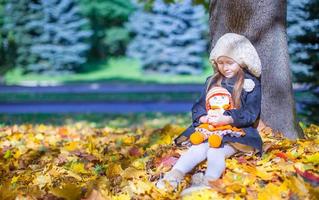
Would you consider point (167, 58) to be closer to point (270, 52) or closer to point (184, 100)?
point (184, 100)

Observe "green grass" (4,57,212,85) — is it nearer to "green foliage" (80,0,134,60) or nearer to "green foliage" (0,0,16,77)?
"green foliage" (0,0,16,77)

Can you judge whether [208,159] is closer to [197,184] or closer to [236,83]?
[197,184]

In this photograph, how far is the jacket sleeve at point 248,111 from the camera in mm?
3260

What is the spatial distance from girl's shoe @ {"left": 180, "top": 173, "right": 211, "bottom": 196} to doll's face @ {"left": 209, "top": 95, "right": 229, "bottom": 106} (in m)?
0.55

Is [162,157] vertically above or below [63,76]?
above

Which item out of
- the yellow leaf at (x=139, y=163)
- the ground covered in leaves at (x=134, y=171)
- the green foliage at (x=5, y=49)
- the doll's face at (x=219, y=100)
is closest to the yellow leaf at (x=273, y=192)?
the ground covered in leaves at (x=134, y=171)

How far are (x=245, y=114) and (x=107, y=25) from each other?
3169 centimetres

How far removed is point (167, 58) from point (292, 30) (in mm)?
7453

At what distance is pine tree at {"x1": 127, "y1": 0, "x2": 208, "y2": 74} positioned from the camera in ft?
91.6

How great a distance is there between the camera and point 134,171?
10.7ft

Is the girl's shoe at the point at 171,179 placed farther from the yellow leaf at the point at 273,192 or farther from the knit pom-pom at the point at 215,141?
the yellow leaf at the point at 273,192

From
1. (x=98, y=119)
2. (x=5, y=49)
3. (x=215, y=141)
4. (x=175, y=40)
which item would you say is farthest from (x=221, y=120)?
(x=5, y=49)

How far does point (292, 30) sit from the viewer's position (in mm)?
23375

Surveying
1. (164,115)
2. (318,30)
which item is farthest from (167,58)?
(318,30)
